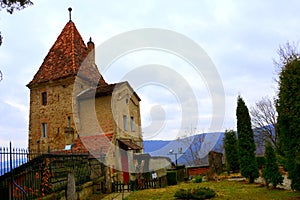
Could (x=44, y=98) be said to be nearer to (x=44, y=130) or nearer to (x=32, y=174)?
(x=44, y=130)

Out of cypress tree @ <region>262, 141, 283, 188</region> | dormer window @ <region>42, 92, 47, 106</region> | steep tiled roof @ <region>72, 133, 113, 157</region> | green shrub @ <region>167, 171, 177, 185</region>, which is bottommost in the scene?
green shrub @ <region>167, 171, 177, 185</region>

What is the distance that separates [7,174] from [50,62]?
1773cm

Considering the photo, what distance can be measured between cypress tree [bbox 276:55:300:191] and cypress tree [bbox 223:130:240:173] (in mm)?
11372

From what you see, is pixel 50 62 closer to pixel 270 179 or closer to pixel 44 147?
pixel 44 147

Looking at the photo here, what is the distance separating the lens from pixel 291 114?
931cm

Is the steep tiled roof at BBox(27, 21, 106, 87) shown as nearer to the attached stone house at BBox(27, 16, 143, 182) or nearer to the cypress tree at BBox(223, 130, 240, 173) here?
the attached stone house at BBox(27, 16, 143, 182)

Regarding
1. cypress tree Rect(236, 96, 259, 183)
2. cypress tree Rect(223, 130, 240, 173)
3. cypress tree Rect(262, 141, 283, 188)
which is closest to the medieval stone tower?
cypress tree Rect(223, 130, 240, 173)

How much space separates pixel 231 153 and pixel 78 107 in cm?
1240

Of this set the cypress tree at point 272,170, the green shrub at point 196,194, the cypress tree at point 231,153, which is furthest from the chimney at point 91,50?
the cypress tree at point 272,170

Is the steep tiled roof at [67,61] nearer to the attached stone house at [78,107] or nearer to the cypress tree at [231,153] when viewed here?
the attached stone house at [78,107]

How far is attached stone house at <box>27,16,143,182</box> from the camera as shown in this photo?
20922 mm

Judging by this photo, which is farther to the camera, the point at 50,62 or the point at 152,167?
the point at 50,62

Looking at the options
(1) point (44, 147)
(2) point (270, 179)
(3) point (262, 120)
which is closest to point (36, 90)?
(1) point (44, 147)

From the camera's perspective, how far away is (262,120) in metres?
37.7
